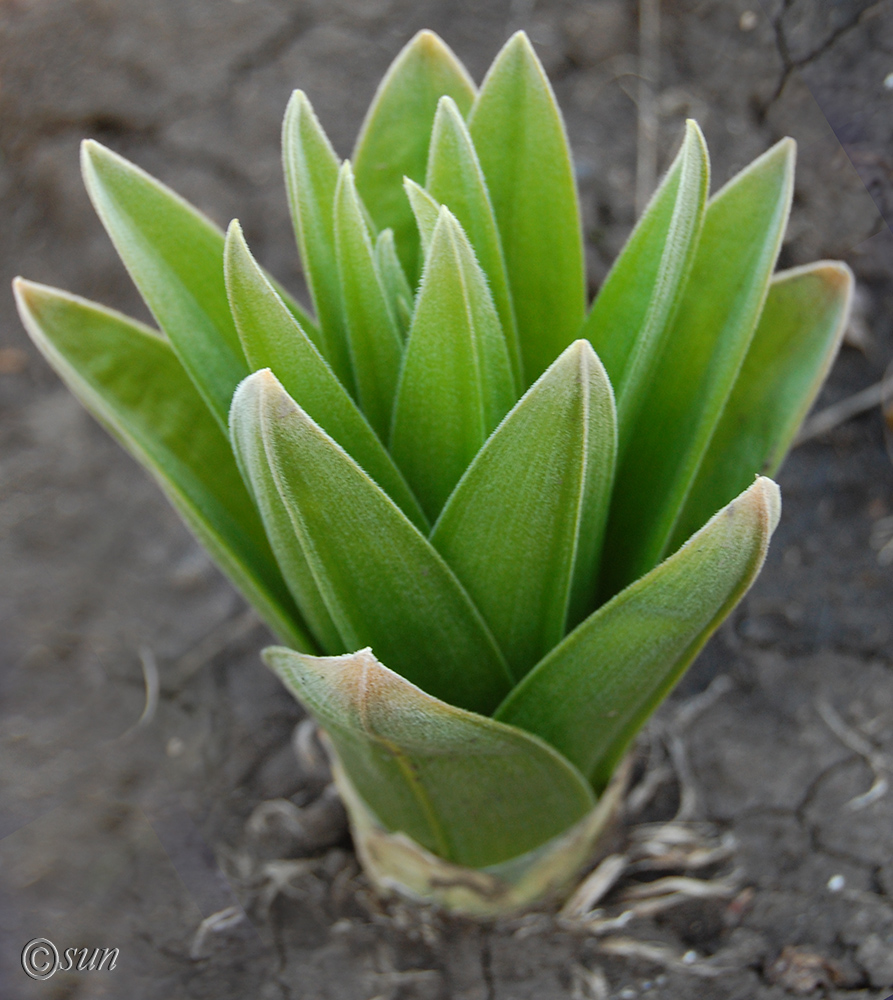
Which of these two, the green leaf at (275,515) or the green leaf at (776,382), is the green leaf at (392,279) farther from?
the green leaf at (776,382)

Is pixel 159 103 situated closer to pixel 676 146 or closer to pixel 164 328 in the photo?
pixel 676 146

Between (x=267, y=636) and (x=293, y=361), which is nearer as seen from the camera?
(x=293, y=361)

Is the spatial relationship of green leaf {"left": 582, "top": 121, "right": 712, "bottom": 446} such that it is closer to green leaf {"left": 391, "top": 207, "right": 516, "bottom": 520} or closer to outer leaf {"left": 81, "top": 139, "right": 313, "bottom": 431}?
green leaf {"left": 391, "top": 207, "right": 516, "bottom": 520}

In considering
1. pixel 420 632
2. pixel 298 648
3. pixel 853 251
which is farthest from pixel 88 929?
pixel 853 251

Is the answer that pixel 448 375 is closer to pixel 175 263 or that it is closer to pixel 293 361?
pixel 293 361

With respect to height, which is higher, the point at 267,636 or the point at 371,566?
the point at 371,566

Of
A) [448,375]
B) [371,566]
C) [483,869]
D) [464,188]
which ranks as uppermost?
[464,188]

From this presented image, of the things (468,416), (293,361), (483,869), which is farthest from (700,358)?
(483,869)
